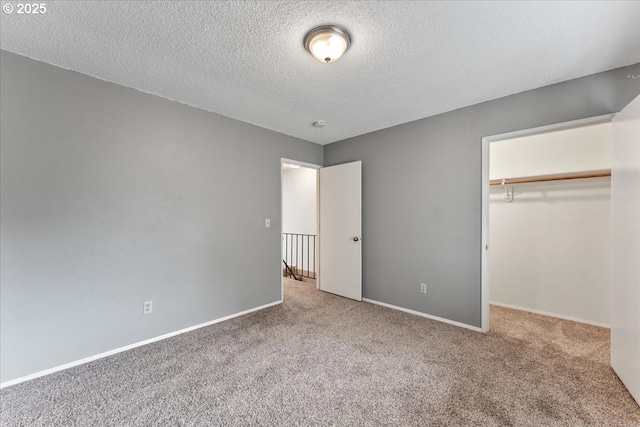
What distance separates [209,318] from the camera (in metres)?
3.04

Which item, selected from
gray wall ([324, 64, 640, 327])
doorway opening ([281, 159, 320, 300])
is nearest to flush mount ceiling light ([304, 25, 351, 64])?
gray wall ([324, 64, 640, 327])

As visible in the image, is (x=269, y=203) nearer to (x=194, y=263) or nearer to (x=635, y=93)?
(x=194, y=263)

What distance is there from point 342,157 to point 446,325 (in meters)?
2.76

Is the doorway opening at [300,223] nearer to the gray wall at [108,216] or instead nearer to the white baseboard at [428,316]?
the white baseboard at [428,316]

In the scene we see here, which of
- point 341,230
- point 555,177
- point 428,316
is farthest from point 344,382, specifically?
point 555,177

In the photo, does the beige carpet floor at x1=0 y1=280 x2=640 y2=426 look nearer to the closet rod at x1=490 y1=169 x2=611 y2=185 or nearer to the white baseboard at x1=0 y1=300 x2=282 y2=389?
the white baseboard at x1=0 y1=300 x2=282 y2=389

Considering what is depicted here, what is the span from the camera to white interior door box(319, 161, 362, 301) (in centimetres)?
393

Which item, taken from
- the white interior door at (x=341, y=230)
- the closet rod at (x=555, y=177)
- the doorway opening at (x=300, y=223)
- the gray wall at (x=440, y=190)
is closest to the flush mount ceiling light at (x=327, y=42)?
the gray wall at (x=440, y=190)

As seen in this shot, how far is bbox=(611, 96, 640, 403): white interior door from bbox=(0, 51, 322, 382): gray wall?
3.49 meters

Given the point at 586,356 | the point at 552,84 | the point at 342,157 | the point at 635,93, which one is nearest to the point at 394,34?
the point at 552,84

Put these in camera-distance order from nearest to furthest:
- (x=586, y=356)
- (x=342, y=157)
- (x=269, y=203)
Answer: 1. (x=586, y=356)
2. (x=269, y=203)
3. (x=342, y=157)

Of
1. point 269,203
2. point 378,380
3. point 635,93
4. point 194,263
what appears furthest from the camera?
point 269,203

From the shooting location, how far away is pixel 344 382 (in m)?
1.97

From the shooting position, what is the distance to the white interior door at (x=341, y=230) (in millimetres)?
3930
